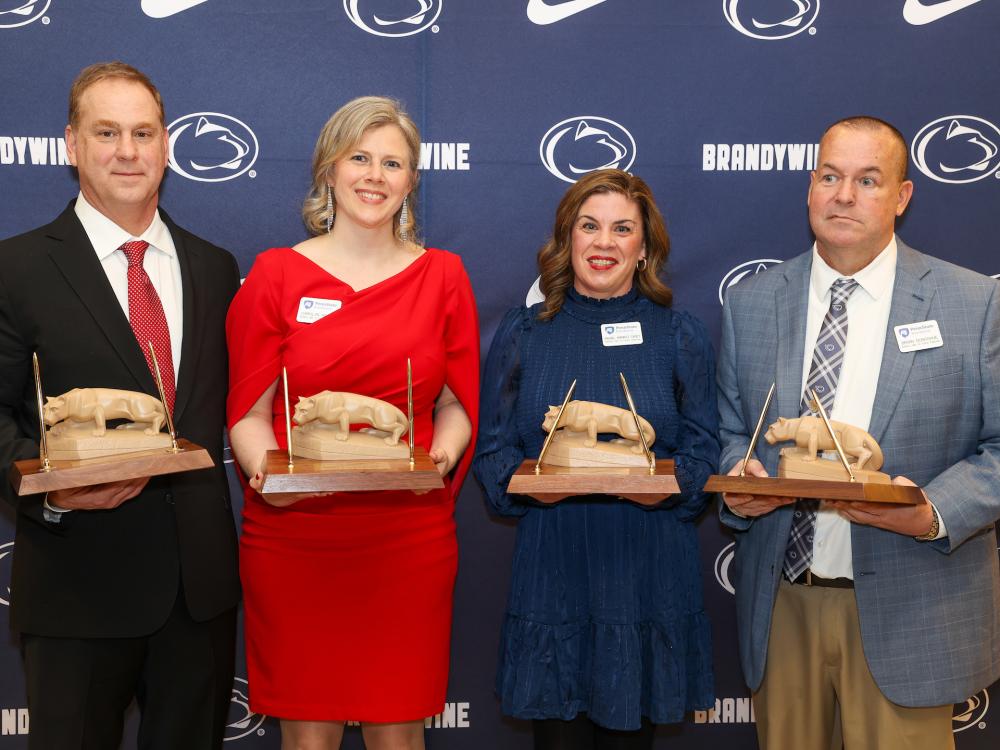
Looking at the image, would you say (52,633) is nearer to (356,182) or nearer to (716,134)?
(356,182)

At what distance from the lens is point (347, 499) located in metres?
2.87

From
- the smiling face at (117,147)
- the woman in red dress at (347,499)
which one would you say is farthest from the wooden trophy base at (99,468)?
the smiling face at (117,147)

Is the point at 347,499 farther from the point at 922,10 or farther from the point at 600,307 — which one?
the point at 922,10

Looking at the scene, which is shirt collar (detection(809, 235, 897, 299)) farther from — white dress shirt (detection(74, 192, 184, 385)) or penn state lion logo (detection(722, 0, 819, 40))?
white dress shirt (detection(74, 192, 184, 385))

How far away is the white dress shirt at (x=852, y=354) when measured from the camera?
276 cm

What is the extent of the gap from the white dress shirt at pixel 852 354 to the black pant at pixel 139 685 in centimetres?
180

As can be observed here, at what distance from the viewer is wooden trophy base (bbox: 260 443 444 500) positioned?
7.98ft

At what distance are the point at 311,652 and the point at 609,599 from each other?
909mm

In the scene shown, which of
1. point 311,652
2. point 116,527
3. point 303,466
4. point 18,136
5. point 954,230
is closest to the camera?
point 303,466

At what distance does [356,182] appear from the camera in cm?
286

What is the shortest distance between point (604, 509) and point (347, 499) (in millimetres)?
767

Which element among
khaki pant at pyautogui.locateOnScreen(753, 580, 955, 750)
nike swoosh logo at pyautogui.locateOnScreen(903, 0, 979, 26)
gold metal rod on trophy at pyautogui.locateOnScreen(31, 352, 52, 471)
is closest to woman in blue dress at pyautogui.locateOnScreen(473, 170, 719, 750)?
khaki pant at pyautogui.locateOnScreen(753, 580, 955, 750)

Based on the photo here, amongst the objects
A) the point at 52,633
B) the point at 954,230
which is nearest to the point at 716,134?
the point at 954,230

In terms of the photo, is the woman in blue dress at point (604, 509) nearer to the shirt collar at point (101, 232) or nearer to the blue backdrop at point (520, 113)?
the blue backdrop at point (520, 113)
